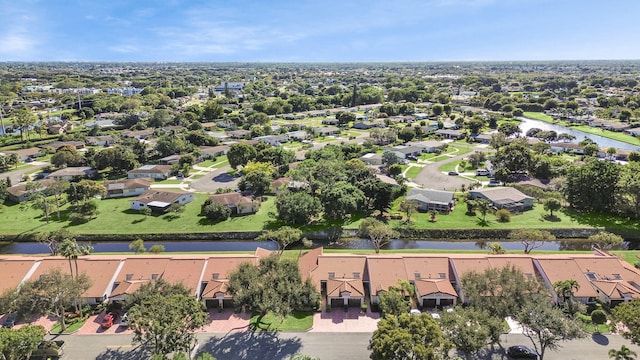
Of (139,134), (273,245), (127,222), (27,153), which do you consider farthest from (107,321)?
(139,134)

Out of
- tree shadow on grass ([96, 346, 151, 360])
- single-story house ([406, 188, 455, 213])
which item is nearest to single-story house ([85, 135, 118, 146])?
single-story house ([406, 188, 455, 213])

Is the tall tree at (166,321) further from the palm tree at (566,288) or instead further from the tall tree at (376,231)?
the palm tree at (566,288)

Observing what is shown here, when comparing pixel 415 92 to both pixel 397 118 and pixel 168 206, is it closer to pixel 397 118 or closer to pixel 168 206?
pixel 397 118

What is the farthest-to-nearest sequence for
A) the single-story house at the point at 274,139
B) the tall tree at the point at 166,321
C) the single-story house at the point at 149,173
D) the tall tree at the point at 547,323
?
the single-story house at the point at 274,139 → the single-story house at the point at 149,173 → the tall tree at the point at 166,321 → the tall tree at the point at 547,323

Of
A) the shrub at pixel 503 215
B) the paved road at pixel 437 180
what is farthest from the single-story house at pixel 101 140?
the shrub at pixel 503 215

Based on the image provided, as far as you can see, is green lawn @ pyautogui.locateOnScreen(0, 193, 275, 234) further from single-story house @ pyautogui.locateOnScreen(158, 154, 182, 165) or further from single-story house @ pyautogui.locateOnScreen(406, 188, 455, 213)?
single-story house @ pyautogui.locateOnScreen(158, 154, 182, 165)

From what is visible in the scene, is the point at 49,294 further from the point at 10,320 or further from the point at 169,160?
the point at 169,160
